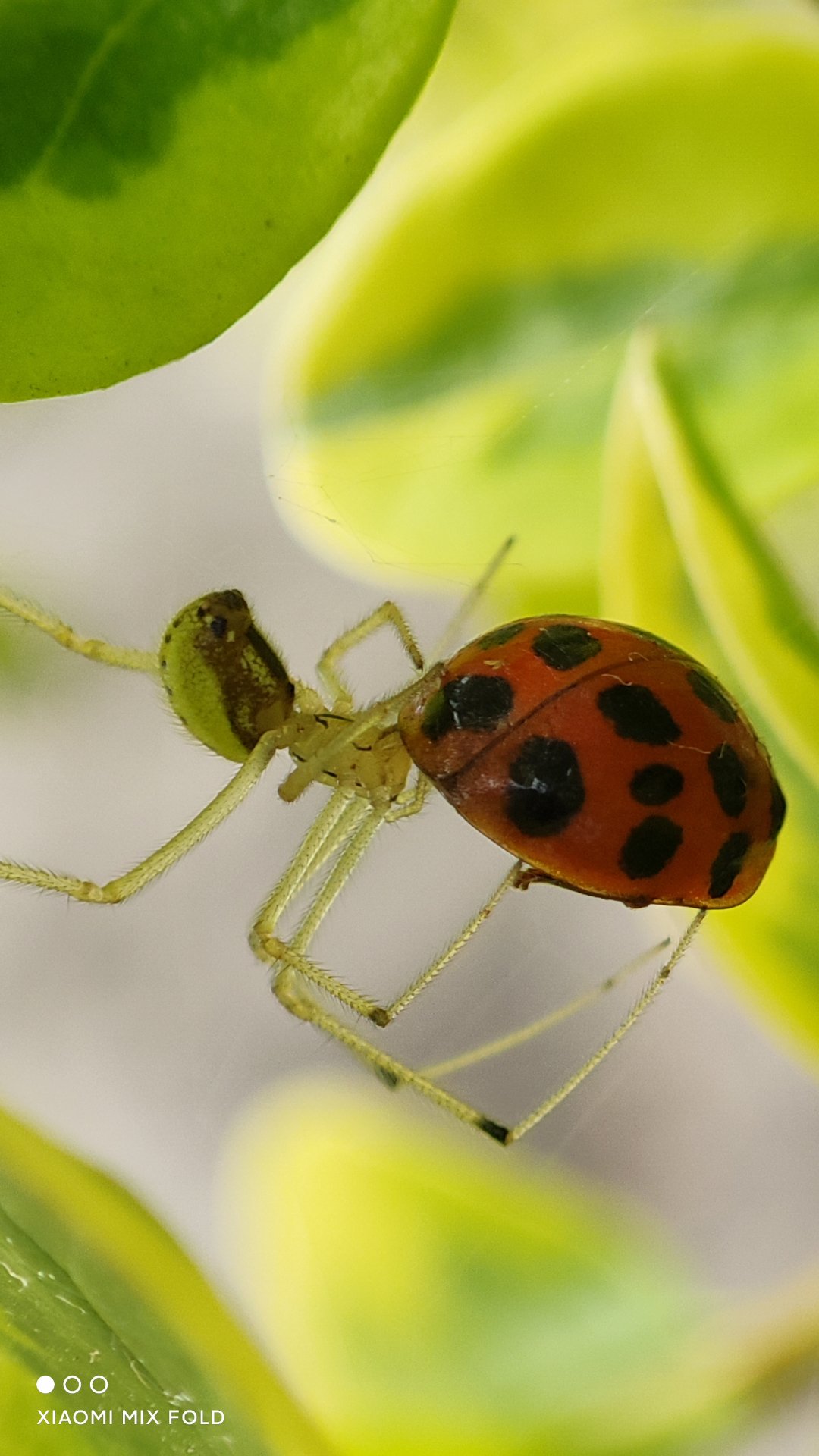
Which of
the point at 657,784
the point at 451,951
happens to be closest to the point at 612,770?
the point at 657,784

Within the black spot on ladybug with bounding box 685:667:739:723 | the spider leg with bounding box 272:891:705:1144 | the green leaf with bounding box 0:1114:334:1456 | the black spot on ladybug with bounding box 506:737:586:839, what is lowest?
the green leaf with bounding box 0:1114:334:1456

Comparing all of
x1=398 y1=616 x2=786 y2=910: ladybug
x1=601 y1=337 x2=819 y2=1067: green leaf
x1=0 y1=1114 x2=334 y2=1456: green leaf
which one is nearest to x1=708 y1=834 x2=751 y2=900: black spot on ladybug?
x1=398 y1=616 x2=786 y2=910: ladybug

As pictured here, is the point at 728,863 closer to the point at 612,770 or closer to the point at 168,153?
the point at 612,770

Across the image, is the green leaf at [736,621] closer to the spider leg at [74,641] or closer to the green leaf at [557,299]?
the green leaf at [557,299]

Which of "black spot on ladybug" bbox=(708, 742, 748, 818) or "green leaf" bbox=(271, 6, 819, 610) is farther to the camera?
"green leaf" bbox=(271, 6, 819, 610)

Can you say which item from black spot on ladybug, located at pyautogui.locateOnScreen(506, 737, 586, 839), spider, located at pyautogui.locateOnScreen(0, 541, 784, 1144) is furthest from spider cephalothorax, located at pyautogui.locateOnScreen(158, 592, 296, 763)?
black spot on ladybug, located at pyautogui.locateOnScreen(506, 737, 586, 839)

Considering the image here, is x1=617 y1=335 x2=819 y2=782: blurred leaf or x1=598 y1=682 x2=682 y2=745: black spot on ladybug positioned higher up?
x1=617 y1=335 x2=819 y2=782: blurred leaf

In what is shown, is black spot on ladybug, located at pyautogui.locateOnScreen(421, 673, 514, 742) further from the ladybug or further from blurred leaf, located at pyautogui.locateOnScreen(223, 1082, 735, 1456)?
blurred leaf, located at pyautogui.locateOnScreen(223, 1082, 735, 1456)
